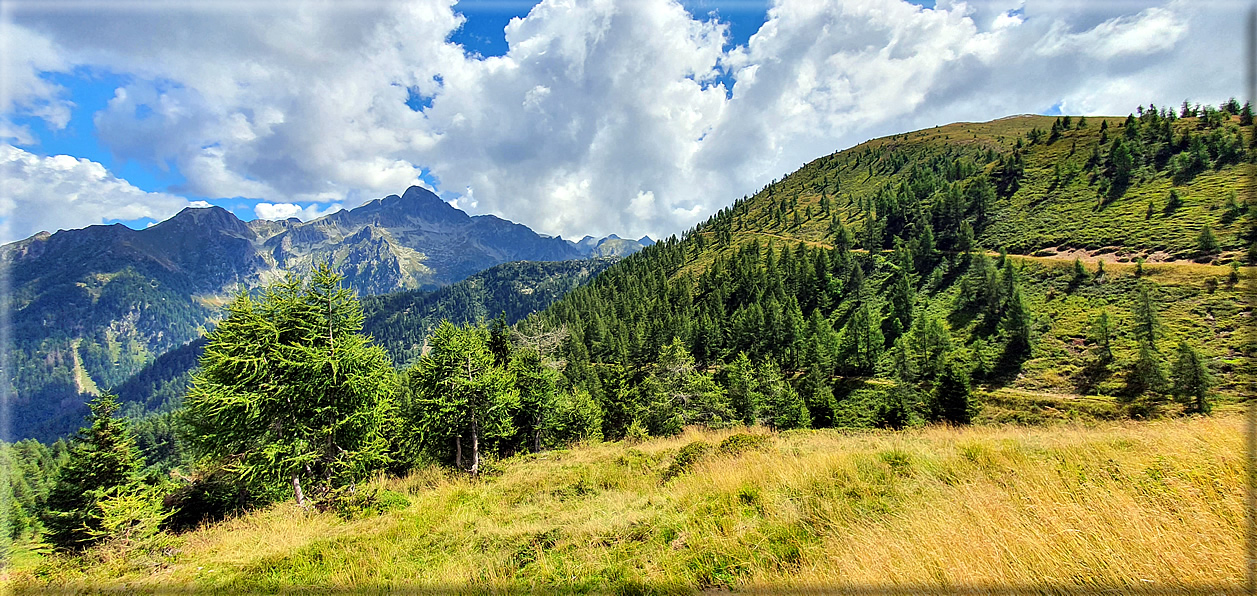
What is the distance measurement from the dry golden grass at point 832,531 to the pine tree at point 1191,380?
5527cm

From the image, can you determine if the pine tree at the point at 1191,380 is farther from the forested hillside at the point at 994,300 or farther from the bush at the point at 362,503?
the bush at the point at 362,503

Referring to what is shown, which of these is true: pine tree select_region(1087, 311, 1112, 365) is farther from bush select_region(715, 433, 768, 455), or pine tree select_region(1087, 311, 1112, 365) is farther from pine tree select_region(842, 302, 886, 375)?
bush select_region(715, 433, 768, 455)

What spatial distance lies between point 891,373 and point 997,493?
7565 centimetres

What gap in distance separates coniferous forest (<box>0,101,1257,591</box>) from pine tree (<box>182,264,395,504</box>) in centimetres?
12

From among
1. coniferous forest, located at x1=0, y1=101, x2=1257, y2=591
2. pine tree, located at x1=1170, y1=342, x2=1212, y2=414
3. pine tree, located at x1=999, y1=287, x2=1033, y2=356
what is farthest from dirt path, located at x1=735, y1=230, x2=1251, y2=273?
pine tree, located at x1=1170, y1=342, x2=1212, y2=414

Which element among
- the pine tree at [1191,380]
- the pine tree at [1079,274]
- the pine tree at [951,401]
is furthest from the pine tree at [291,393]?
the pine tree at [1079,274]

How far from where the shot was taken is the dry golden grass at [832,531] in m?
4.93

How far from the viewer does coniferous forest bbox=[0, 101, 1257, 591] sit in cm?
823

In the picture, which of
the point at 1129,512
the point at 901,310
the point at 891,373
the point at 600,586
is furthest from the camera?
the point at 901,310

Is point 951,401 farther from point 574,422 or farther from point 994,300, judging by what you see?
point 994,300

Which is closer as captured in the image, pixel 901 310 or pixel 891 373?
pixel 891 373

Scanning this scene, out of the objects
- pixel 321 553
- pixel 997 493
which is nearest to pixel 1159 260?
pixel 997 493

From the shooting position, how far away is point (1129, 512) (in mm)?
5430

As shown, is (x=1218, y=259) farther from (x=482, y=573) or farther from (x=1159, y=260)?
(x=482, y=573)
